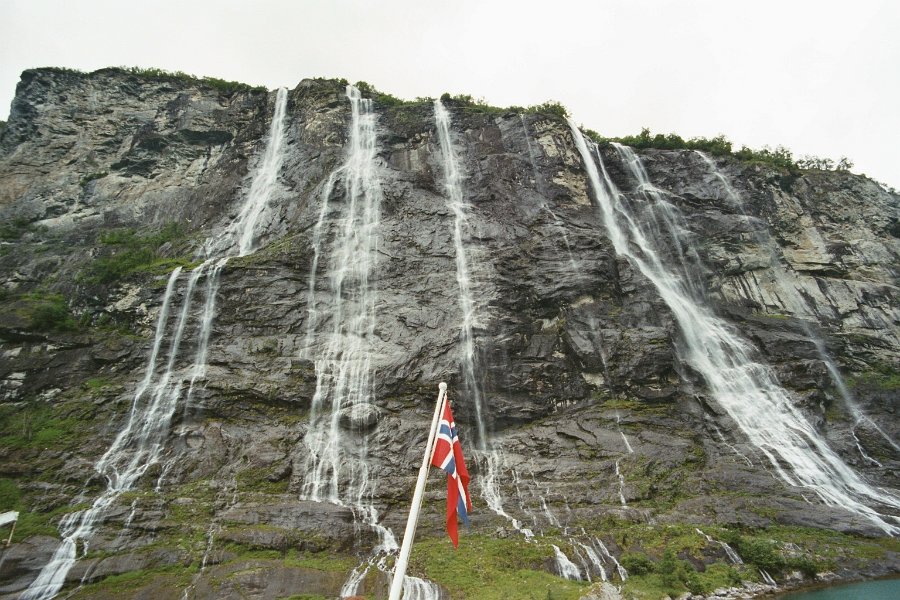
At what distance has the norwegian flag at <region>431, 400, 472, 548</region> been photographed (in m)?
6.58

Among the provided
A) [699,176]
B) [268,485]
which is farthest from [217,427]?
[699,176]

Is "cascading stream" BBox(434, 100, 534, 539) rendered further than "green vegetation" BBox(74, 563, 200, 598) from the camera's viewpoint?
Yes

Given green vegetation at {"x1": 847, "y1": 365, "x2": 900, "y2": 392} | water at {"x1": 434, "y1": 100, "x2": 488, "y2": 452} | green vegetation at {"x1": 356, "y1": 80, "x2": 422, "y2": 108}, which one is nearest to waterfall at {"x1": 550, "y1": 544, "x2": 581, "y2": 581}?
water at {"x1": 434, "y1": 100, "x2": 488, "y2": 452}

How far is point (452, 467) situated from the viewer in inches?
267

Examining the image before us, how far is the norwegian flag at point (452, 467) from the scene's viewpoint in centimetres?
658

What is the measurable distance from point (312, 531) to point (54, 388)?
12.5 m

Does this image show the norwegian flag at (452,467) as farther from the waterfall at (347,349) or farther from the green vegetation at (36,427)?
the green vegetation at (36,427)

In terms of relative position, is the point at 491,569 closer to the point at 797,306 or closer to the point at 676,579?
the point at 676,579

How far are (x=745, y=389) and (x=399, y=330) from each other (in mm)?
15324

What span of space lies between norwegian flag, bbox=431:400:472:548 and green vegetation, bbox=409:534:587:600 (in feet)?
22.6

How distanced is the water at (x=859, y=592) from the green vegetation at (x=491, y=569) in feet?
18.8

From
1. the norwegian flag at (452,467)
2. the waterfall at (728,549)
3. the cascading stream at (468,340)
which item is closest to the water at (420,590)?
the cascading stream at (468,340)

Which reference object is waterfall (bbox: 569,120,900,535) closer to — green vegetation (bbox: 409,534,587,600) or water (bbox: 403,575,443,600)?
green vegetation (bbox: 409,534,587,600)

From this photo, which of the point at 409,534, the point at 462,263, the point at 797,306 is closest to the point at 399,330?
the point at 462,263
